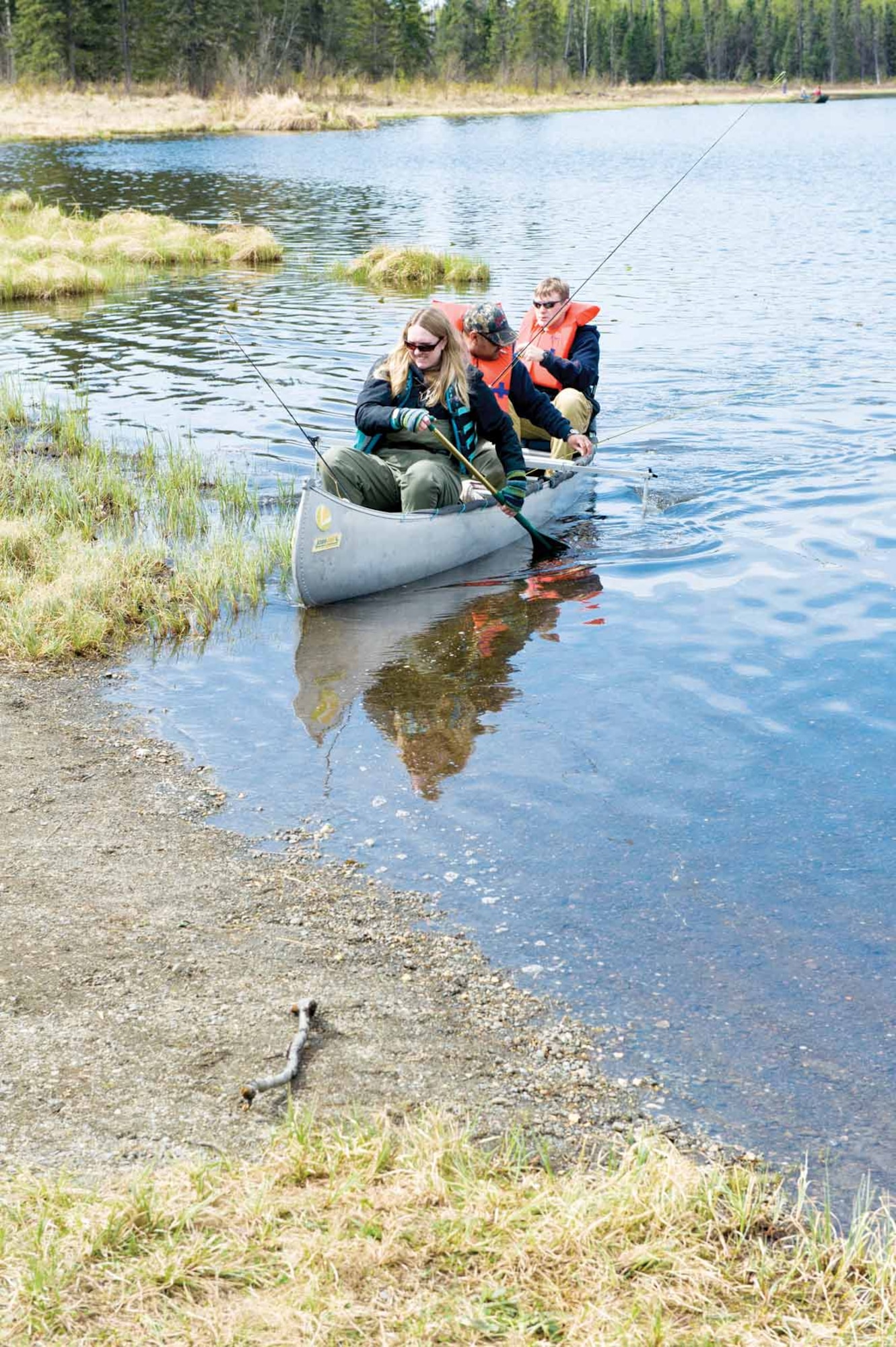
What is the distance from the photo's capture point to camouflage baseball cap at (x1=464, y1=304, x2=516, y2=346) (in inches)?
358

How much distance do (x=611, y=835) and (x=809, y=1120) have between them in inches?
72.1

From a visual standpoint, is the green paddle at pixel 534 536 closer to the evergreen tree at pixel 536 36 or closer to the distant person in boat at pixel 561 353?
the distant person in boat at pixel 561 353

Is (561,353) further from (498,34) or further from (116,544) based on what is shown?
(498,34)

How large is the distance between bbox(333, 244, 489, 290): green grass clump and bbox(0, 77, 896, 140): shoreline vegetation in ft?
94.2

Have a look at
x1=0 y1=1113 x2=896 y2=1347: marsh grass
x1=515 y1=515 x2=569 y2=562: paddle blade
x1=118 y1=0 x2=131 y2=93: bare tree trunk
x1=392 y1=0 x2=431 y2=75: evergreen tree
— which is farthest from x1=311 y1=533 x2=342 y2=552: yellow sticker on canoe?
x1=392 y1=0 x2=431 y2=75: evergreen tree

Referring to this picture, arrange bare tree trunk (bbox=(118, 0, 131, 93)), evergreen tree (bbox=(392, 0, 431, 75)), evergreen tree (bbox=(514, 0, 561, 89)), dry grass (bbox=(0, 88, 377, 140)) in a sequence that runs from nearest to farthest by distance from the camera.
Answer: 1. dry grass (bbox=(0, 88, 377, 140))
2. bare tree trunk (bbox=(118, 0, 131, 93))
3. evergreen tree (bbox=(392, 0, 431, 75))
4. evergreen tree (bbox=(514, 0, 561, 89))

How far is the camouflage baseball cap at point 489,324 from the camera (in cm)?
910

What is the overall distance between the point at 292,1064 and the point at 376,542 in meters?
4.92

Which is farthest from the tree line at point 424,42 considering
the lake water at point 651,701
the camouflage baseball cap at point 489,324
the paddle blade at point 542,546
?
the paddle blade at point 542,546

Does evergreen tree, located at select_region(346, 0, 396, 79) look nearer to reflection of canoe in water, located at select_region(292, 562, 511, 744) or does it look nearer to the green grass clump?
the green grass clump

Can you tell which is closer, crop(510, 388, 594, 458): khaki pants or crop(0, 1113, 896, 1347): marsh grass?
crop(0, 1113, 896, 1347): marsh grass

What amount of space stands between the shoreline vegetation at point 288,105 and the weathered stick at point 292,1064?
47.3 m

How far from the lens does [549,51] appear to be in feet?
343

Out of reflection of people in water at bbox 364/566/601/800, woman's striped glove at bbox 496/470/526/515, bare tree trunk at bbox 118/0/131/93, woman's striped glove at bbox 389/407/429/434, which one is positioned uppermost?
bare tree trunk at bbox 118/0/131/93
